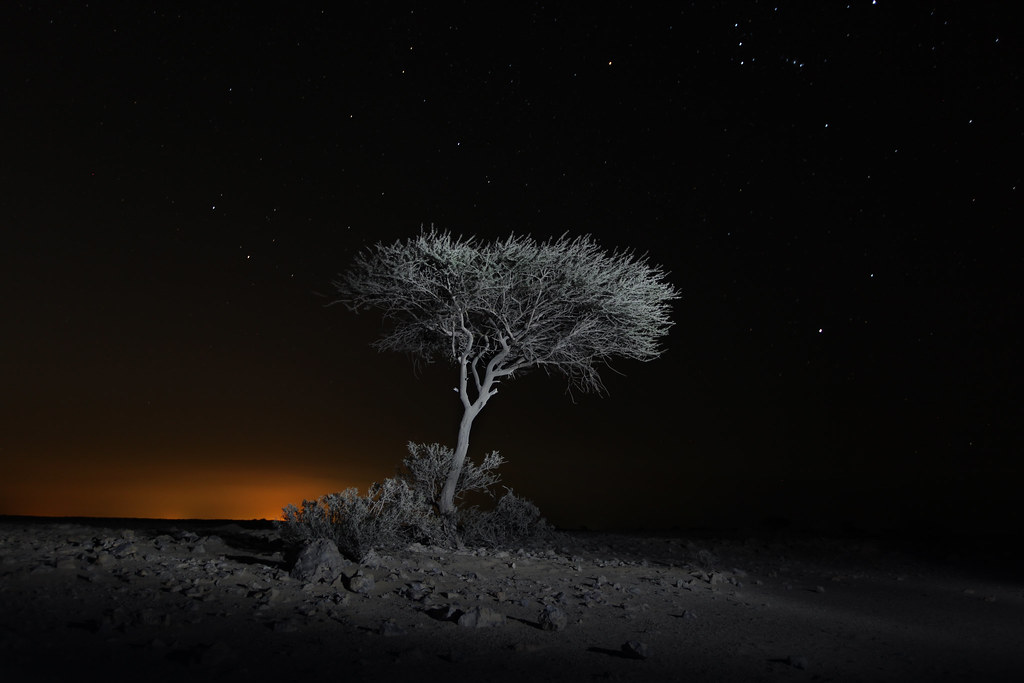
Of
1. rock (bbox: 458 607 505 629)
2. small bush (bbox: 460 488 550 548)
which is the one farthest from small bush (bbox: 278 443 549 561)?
rock (bbox: 458 607 505 629)

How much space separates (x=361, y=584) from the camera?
8.59m

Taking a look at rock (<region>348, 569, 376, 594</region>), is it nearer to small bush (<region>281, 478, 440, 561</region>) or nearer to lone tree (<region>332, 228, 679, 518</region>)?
small bush (<region>281, 478, 440, 561</region>)

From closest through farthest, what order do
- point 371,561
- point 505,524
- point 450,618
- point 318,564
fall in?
1. point 450,618
2. point 318,564
3. point 371,561
4. point 505,524

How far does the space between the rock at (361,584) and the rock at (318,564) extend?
0.35 meters

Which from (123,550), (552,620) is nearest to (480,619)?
(552,620)

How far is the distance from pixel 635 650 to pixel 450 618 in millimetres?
1972

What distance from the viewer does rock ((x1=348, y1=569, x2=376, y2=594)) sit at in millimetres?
8578

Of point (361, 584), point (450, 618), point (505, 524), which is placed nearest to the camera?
point (450, 618)

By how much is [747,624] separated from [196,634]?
6090 millimetres

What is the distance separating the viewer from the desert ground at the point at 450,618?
6234 millimetres

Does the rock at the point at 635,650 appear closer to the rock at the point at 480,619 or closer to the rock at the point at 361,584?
the rock at the point at 480,619

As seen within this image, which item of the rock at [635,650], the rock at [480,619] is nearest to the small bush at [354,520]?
the rock at [480,619]

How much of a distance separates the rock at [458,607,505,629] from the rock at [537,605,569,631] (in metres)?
0.43

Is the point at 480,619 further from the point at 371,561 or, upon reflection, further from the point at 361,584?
the point at 371,561
